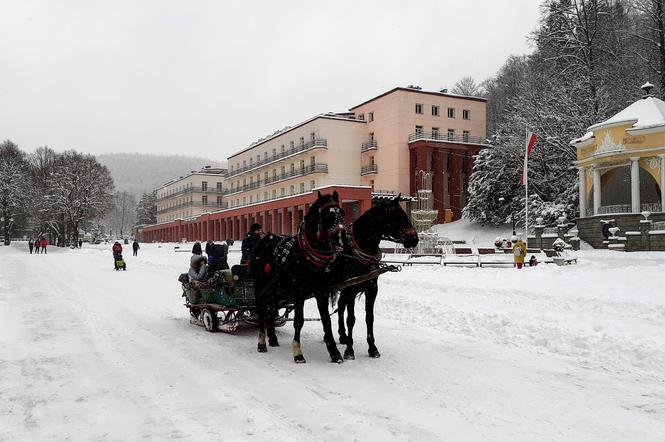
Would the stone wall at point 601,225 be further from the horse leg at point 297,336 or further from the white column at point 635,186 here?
the horse leg at point 297,336

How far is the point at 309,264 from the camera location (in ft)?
23.6

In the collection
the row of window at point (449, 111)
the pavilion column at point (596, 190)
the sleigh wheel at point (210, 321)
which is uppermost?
the row of window at point (449, 111)

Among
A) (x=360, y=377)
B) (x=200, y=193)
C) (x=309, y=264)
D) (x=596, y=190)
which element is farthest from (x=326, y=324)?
(x=200, y=193)

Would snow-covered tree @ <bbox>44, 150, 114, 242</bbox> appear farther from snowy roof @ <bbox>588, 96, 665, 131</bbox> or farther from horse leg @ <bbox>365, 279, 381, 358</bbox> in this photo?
horse leg @ <bbox>365, 279, 381, 358</bbox>

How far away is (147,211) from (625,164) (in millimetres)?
111651

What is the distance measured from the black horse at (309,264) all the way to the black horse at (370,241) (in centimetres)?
30

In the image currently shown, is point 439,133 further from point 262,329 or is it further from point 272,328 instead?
point 262,329

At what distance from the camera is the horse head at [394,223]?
23.3 ft

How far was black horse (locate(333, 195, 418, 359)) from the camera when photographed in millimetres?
7168

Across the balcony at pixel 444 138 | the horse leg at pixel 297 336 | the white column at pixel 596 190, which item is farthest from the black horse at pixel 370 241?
the balcony at pixel 444 138

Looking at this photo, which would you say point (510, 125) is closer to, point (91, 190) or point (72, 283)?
point (72, 283)

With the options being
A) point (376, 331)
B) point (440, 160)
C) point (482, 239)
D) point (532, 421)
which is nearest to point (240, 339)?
point (376, 331)

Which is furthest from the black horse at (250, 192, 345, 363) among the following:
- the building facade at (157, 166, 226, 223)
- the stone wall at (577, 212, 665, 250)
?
the building facade at (157, 166, 226, 223)

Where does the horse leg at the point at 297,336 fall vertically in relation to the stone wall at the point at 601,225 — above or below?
below
